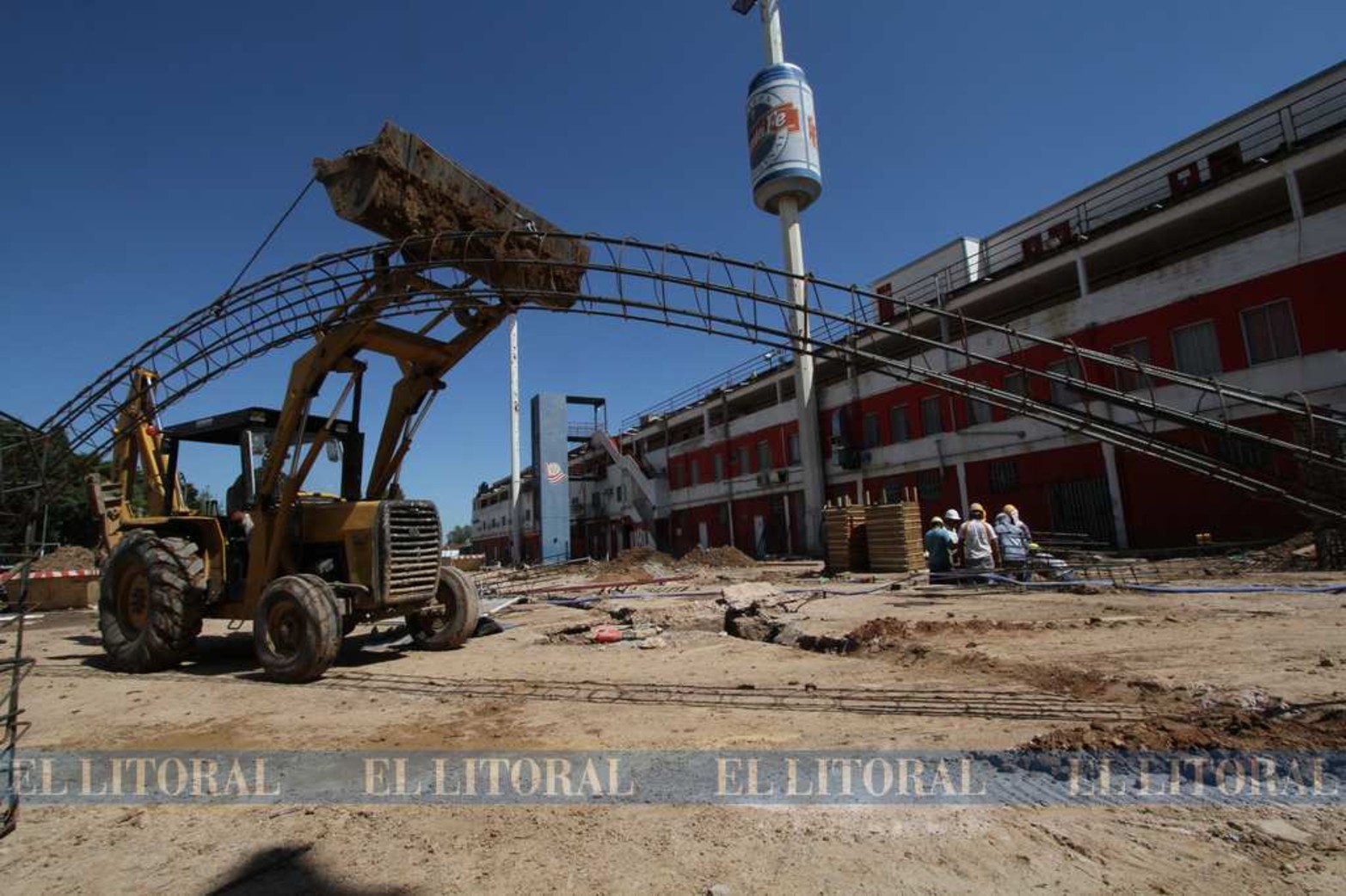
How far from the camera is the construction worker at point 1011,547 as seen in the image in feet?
41.9

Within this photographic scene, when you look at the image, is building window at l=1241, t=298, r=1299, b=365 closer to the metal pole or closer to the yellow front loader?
the metal pole

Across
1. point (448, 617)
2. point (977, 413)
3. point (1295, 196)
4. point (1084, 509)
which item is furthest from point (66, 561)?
point (1295, 196)

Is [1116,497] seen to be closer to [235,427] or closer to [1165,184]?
[1165,184]

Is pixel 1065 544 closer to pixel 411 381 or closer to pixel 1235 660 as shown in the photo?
pixel 1235 660

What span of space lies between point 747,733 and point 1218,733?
300 cm

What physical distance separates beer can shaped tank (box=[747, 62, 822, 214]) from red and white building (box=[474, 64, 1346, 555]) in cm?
723

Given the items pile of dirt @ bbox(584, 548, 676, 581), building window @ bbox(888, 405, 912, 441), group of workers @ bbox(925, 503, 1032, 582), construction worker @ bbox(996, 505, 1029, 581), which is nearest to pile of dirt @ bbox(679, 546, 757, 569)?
pile of dirt @ bbox(584, 548, 676, 581)

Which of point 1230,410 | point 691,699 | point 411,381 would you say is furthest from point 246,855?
point 1230,410

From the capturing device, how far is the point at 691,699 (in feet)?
19.5

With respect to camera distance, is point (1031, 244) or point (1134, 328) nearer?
point (1134, 328)

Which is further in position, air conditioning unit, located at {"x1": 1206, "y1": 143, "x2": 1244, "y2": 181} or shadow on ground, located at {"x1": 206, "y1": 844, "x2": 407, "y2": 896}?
air conditioning unit, located at {"x1": 1206, "y1": 143, "x2": 1244, "y2": 181}

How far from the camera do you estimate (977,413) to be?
24719mm

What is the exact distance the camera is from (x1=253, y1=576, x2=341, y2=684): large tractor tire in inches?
293

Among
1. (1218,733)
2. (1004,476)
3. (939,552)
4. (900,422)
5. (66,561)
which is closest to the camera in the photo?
(1218,733)
